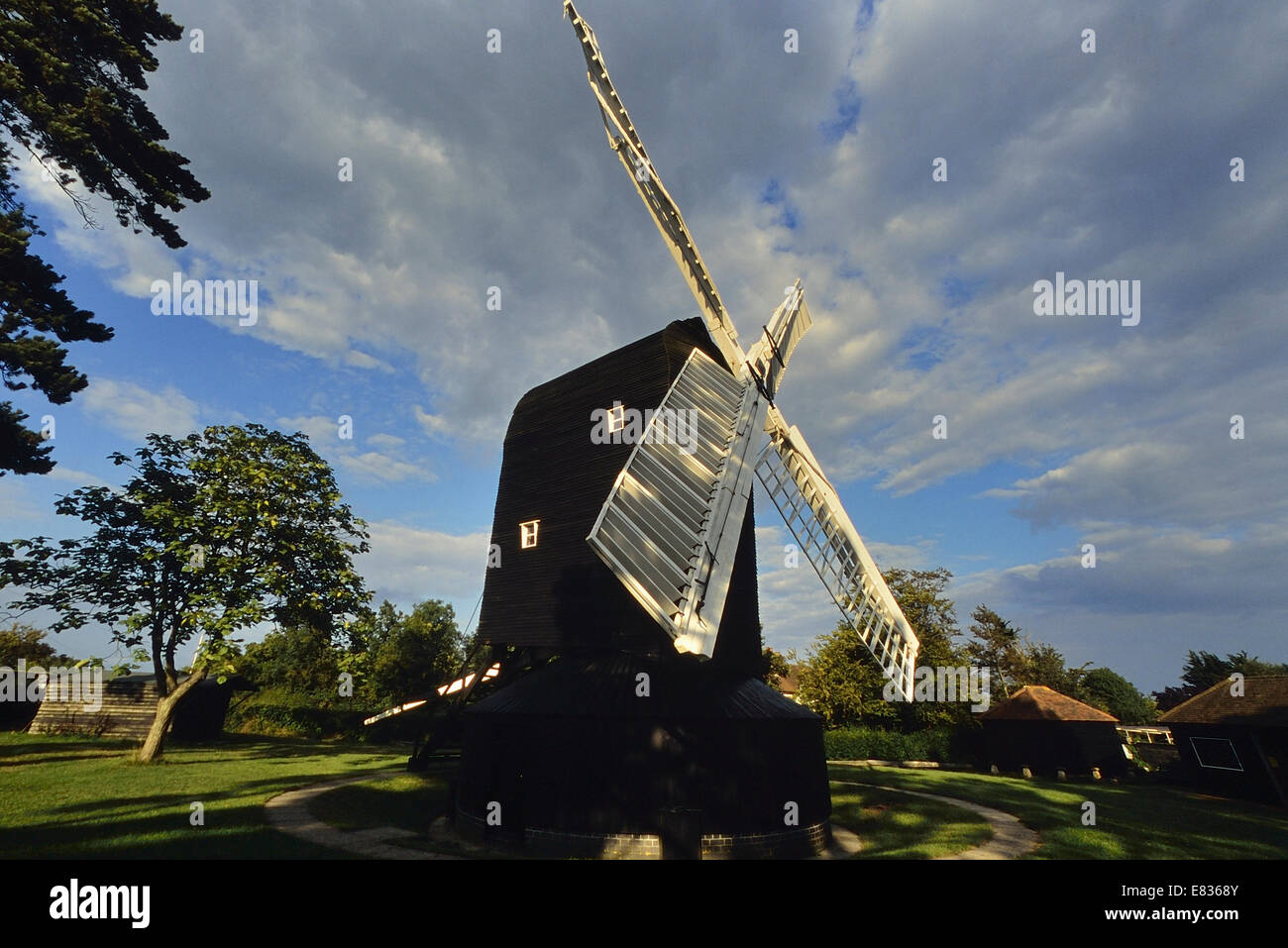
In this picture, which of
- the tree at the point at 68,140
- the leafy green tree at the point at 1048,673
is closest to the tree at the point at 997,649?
the leafy green tree at the point at 1048,673

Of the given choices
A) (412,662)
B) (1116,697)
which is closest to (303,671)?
(412,662)

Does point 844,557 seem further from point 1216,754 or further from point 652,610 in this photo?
point 1216,754

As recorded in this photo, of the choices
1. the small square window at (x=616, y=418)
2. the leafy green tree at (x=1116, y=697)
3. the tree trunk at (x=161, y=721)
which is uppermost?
the small square window at (x=616, y=418)

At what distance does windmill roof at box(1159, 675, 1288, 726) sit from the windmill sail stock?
77.2 feet

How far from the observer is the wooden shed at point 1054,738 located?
3309 cm

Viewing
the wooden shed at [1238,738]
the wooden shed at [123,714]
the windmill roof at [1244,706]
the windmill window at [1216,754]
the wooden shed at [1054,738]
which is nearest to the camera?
the wooden shed at [1238,738]

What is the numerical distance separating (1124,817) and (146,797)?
31.7 m

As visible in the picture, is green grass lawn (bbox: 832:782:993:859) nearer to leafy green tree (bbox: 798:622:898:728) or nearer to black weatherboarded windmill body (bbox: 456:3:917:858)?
black weatherboarded windmill body (bbox: 456:3:917:858)

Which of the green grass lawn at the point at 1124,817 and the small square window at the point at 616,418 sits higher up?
the small square window at the point at 616,418

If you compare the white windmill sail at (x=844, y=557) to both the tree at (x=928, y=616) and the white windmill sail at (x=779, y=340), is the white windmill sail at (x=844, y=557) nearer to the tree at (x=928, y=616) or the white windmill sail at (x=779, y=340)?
the white windmill sail at (x=779, y=340)

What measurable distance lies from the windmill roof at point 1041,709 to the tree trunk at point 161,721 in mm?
44817

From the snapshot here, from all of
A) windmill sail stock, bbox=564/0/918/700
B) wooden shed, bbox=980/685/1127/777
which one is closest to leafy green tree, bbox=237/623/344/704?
windmill sail stock, bbox=564/0/918/700
